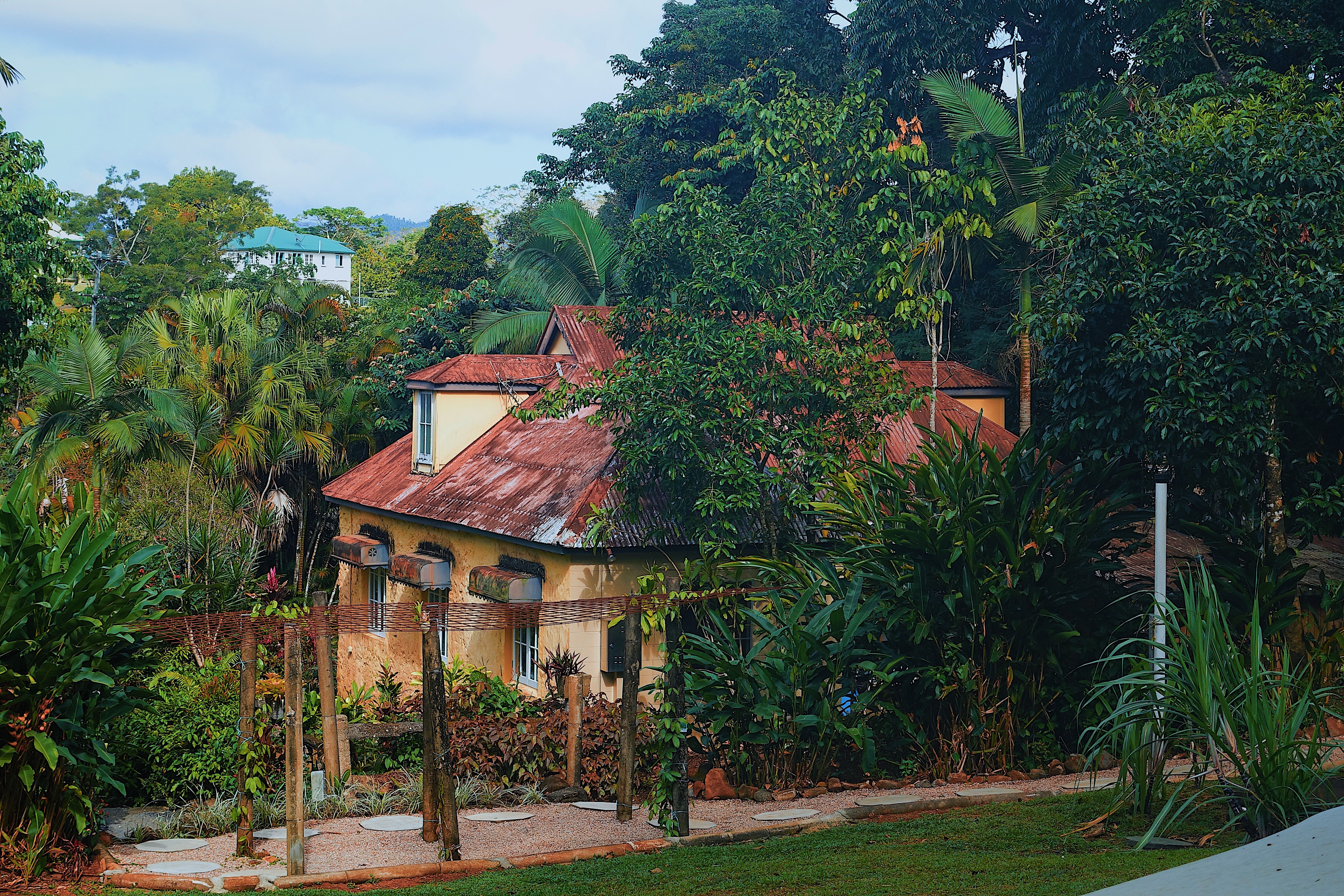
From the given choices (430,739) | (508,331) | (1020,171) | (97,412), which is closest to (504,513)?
(430,739)

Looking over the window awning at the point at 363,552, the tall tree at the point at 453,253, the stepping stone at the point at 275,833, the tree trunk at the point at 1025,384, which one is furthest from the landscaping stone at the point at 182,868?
the tall tree at the point at 453,253

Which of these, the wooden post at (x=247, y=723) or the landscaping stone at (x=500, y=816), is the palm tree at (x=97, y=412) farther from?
the wooden post at (x=247, y=723)

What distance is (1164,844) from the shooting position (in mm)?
7445

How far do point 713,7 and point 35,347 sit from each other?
28.5 meters

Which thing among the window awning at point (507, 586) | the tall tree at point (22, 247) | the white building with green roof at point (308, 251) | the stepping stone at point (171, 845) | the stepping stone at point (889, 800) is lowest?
the stepping stone at point (171, 845)

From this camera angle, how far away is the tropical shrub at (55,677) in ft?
25.7

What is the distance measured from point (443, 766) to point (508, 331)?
65.8 feet

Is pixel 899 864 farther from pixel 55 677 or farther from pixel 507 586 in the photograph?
pixel 507 586

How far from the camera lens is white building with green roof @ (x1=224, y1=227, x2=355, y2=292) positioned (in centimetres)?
8806

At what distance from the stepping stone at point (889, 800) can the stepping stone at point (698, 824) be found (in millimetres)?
1284

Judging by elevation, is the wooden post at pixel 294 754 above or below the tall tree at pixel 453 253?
below

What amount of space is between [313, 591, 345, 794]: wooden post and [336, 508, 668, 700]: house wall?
1.75 m

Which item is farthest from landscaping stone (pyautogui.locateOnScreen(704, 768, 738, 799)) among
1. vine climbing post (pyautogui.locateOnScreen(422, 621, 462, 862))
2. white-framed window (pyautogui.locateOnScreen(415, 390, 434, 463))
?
white-framed window (pyautogui.locateOnScreen(415, 390, 434, 463))

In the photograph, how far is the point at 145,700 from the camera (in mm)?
9133
